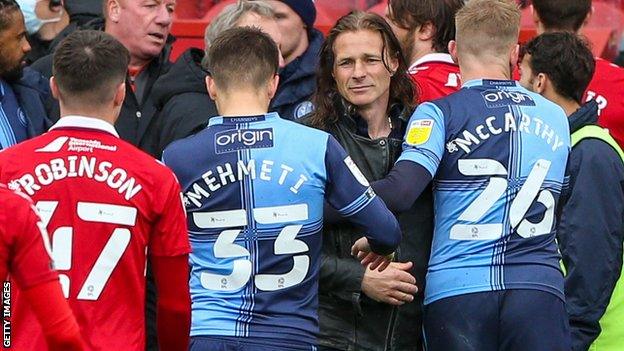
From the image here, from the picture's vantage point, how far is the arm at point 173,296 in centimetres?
488

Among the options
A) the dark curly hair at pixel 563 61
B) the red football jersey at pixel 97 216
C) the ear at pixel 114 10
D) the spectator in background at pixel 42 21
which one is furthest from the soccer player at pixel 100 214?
the spectator in background at pixel 42 21

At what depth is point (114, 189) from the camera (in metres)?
4.76

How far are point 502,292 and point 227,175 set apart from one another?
4.00 feet

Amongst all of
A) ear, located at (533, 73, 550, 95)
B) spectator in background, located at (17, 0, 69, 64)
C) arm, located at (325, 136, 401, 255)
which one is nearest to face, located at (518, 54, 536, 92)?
ear, located at (533, 73, 550, 95)

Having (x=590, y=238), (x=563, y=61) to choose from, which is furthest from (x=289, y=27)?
(x=590, y=238)

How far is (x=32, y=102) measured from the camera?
6363 mm

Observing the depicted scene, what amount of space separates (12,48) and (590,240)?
2752 mm

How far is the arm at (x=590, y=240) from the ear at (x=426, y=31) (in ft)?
3.34

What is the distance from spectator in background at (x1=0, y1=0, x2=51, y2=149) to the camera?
6.16 meters

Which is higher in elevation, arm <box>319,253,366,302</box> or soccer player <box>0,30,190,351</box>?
soccer player <box>0,30,190,351</box>

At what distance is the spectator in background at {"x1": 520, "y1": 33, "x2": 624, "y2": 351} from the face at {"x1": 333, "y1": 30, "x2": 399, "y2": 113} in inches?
35.6

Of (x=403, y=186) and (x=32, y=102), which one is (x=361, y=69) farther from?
(x=32, y=102)

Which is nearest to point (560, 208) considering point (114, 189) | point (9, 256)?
point (114, 189)

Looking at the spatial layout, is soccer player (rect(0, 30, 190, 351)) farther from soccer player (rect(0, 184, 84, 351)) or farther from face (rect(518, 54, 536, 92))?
face (rect(518, 54, 536, 92))
